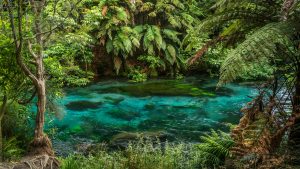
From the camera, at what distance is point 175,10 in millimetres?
18250

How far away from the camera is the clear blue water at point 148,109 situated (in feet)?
29.7

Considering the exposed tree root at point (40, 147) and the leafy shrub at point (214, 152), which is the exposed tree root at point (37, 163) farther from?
the leafy shrub at point (214, 152)

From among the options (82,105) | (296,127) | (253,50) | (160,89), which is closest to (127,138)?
(82,105)

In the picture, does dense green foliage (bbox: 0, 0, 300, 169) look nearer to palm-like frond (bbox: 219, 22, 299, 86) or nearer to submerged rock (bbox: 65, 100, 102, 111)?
palm-like frond (bbox: 219, 22, 299, 86)

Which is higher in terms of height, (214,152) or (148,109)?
(214,152)

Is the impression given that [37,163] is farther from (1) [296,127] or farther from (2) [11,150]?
(1) [296,127]

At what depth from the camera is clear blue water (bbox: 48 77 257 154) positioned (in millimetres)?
9039

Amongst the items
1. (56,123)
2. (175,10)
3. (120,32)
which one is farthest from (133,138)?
(175,10)

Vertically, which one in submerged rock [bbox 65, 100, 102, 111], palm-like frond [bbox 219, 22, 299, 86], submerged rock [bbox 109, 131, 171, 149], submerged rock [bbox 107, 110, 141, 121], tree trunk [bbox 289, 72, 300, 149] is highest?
palm-like frond [bbox 219, 22, 299, 86]

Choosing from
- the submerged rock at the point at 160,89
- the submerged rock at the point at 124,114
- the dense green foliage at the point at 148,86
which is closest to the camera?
the dense green foliage at the point at 148,86

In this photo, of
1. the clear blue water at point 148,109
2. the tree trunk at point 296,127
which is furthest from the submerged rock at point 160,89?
the tree trunk at point 296,127

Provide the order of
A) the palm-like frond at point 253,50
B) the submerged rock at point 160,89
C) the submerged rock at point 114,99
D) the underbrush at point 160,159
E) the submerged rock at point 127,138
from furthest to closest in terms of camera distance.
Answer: the submerged rock at point 160,89
the submerged rock at point 114,99
the submerged rock at point 127,138
the underbrush at point 160,159
the palm-like frond at point 253,50

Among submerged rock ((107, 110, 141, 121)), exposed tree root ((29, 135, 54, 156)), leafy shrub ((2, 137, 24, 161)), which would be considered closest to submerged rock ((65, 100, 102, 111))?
submerged rock ((107, 110, 141, 121))

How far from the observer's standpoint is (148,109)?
36.7ft
